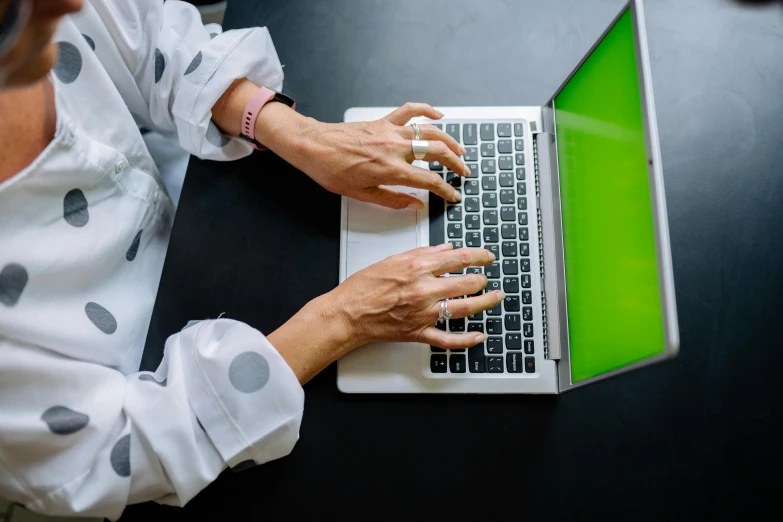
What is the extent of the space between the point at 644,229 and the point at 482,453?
0.32 metres

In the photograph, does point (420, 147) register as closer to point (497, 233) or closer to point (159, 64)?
point (497, 233)

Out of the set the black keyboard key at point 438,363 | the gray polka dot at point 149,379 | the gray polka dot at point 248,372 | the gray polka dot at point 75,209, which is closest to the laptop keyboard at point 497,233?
the black keyboard key at point 438,363

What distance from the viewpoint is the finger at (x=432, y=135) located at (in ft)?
2.45

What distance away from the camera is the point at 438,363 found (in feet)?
2.24

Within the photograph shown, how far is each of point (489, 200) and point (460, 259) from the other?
4.2 inches

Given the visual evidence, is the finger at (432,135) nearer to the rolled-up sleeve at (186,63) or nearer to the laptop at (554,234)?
the laptop at (554,234)

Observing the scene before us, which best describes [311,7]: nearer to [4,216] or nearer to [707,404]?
[4,216]

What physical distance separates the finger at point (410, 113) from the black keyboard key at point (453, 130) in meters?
0.03

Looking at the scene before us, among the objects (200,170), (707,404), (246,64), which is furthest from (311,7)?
(707,404)

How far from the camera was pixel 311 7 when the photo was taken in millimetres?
Answer: 871

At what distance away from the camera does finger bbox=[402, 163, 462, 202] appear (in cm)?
73

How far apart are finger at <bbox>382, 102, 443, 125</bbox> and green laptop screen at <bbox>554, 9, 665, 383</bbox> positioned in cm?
17

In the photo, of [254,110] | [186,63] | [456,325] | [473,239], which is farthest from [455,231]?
[186,63]

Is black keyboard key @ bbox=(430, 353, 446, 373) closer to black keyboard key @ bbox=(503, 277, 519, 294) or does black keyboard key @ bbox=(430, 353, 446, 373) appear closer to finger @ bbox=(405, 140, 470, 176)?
black keyboard key @ bbox=(503, 277, 519, 294)
